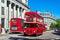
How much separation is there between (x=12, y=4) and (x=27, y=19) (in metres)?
28.8

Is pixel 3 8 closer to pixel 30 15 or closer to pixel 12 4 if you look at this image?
pixel 12 4

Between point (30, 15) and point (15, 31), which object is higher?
point (30, 15)

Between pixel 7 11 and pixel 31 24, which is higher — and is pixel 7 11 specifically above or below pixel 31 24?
above

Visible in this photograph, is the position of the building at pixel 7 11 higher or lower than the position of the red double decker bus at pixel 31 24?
higher

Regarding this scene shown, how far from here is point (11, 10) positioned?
210 feet

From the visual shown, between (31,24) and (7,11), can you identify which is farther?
(7,11)

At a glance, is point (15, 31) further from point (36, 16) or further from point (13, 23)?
point (36, 16)

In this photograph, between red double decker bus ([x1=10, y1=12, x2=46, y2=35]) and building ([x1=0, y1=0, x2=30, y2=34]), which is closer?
red double decker bus ([x1=10, y1=12, x2=46, y2=35])

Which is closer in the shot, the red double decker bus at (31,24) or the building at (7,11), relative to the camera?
the red double decker bus at (31,24)

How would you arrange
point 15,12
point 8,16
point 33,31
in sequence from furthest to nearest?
A: 1. point 15,12
2. point 8,16
3. point 33,31

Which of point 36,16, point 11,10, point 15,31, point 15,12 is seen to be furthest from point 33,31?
point 15,12

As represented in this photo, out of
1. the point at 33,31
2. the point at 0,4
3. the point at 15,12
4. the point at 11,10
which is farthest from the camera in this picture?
the point at 15,12

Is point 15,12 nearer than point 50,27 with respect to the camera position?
Yes

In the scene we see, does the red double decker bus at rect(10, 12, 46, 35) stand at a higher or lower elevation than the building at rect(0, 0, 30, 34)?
lower
